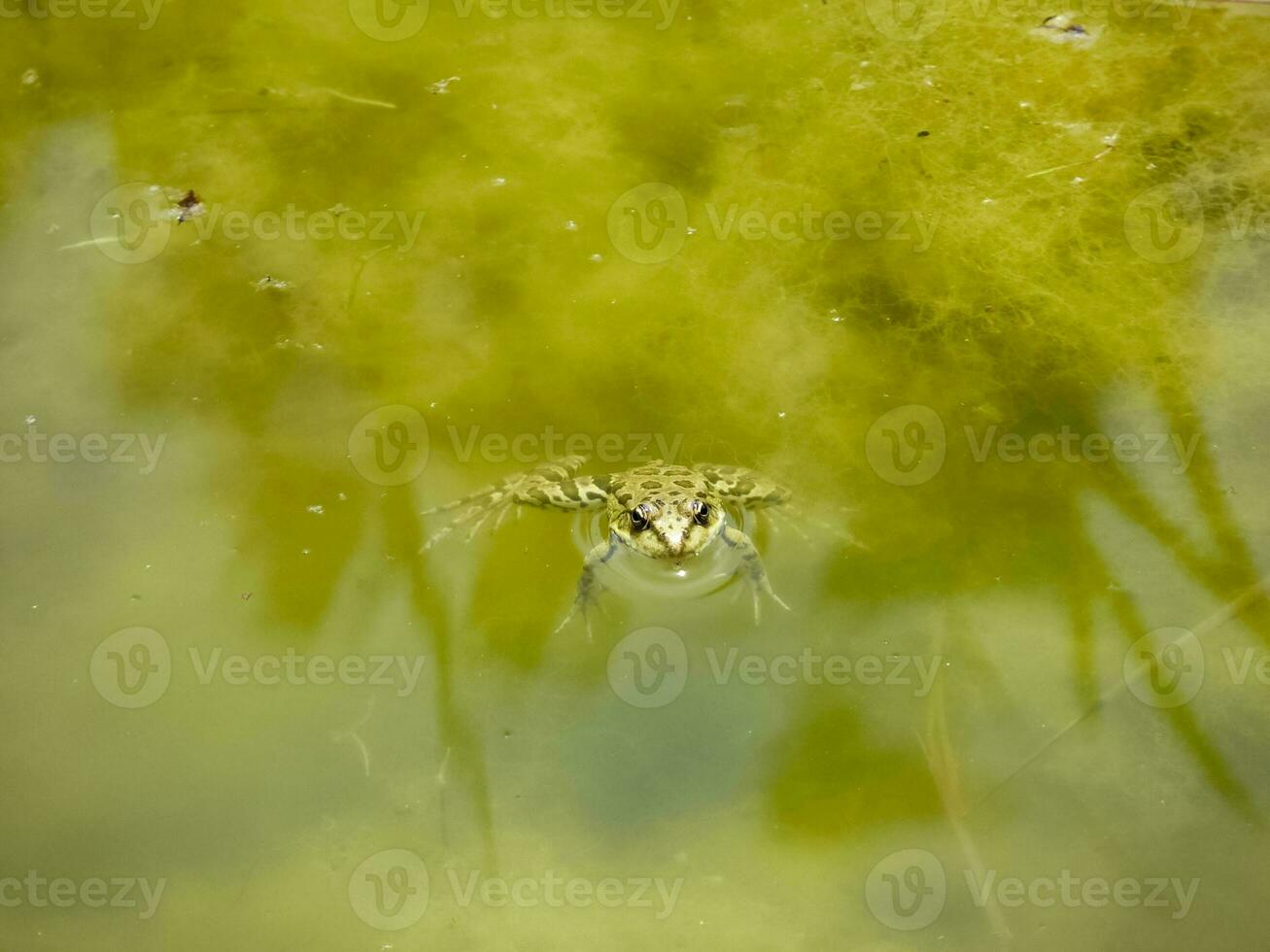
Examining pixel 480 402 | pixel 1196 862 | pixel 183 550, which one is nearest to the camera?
pixel 1196 862

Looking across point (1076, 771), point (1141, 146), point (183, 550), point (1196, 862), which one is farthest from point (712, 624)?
point (1141, 146)

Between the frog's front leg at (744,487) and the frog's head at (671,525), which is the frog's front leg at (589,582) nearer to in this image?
the frog's head at (671,525)

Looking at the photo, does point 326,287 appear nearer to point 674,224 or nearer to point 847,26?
point 674,224

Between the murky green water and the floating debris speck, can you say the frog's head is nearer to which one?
the murky green water

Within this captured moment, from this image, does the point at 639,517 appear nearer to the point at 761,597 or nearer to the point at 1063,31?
the point at 761,597

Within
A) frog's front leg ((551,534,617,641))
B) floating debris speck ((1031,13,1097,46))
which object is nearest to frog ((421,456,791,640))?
frog's front leg ((551,534,617,641))

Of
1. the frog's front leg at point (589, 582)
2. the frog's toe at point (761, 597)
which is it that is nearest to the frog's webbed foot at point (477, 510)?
the frog's front leg at point (589, 582)

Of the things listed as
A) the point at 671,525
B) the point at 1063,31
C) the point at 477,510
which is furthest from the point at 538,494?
the point at 1063,31
